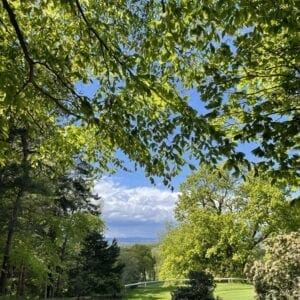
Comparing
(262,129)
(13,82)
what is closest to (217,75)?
(262,129)

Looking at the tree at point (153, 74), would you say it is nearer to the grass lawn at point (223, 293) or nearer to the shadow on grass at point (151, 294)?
the grass lawn at point (223, 293)

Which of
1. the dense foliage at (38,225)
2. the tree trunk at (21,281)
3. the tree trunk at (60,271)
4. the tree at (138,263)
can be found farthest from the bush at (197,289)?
the tree at (138,263)

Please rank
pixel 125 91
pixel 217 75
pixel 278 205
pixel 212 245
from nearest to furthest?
1. pixel 125 91
2. pixel 217 75
3. pixel 278 205
4. pixel 212 245

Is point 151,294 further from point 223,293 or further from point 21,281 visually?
point 21,281

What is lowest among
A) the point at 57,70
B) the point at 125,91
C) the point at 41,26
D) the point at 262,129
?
the point at 262,129

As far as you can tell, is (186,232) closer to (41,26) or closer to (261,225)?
(261,225)

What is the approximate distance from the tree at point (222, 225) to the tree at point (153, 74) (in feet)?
106

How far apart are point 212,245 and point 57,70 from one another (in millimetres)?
38725

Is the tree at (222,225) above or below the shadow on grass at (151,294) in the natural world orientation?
above

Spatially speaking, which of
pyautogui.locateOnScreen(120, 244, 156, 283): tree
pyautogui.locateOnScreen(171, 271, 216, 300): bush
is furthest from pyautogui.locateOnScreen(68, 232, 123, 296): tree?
pyautogui.locateOnScreen(120, 244, 156, 283): tree

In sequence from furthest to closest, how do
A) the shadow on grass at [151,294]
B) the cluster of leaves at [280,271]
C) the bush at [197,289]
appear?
the shadow on grass at [151,294] < the bush at [197,289] < the cluster of leaves at [280,271]

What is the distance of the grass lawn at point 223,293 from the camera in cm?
3191

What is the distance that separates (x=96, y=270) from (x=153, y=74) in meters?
33.6

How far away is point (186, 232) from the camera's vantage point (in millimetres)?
45781
